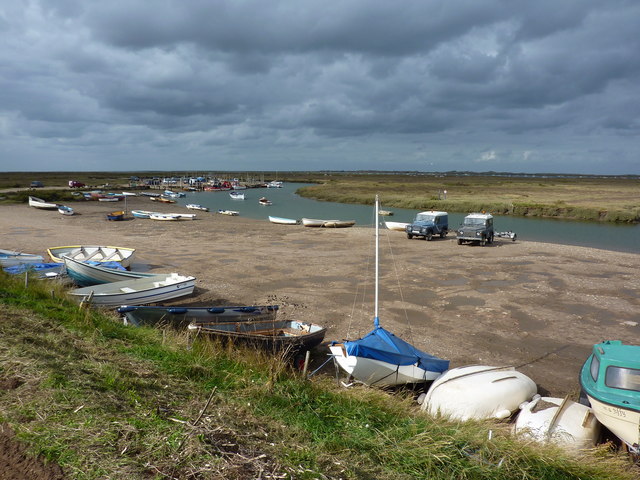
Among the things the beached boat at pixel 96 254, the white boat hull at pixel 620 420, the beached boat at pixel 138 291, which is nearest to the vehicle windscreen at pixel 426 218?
the beached boat at pixel 96 254

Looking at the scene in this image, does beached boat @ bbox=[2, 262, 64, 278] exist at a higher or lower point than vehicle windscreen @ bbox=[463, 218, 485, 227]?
lower

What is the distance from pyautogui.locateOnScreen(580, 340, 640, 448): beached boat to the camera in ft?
24.2

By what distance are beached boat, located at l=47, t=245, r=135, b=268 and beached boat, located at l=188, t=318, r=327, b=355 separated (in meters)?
11.4

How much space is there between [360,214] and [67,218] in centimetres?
3919

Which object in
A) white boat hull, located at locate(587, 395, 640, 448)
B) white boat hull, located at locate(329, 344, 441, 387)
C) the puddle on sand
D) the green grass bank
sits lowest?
the puddle on sand

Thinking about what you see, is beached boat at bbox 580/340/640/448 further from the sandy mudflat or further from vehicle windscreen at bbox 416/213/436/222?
vehicle windscreen at bbox 416/213/436/222

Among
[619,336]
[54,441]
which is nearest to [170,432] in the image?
[54,441]

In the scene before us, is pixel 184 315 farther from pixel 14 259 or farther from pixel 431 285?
pixel 431 285

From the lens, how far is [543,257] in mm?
29547

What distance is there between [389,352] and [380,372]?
0.56 metres

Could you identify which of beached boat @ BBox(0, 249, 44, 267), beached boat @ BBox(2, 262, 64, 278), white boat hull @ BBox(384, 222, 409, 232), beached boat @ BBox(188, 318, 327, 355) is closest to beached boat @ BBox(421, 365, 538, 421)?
beached boat @ BBox(188, 318, 327, 355)

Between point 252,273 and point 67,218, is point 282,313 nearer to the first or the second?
point 252,273

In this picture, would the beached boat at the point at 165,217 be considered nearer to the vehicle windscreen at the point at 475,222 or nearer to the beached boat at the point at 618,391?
the vehicle windscreen at the point at 475,222

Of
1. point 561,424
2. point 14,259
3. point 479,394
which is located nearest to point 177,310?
point 479,394
